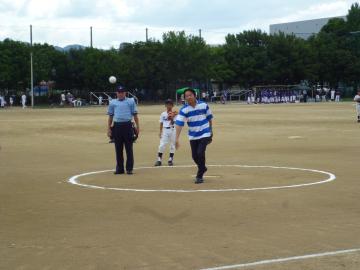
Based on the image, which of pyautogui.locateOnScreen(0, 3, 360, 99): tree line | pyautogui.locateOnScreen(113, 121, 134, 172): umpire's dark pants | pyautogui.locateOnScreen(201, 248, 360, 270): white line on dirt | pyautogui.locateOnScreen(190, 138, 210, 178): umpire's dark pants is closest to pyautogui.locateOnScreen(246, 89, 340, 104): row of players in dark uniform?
pyautogui.locateOnScreen(0, 3, 360, 99): tree line

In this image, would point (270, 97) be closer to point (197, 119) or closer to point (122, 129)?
point (122, 129)

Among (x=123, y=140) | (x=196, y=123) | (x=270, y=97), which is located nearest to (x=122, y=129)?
(x=123, y=140)

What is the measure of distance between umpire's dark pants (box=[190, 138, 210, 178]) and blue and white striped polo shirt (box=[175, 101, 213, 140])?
9 cm

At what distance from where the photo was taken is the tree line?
252ft

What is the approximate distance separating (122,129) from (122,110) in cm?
44

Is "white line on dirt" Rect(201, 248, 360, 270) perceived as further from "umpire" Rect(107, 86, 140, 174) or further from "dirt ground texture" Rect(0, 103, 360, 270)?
"umpire" Rect(107, 86, 140, 174)

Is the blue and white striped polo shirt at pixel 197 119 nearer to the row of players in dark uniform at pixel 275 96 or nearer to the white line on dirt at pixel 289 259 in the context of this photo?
the white line on dirt at pixel 289 259

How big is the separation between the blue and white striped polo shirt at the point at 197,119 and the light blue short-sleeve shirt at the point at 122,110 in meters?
1.76

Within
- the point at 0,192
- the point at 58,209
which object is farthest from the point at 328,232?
the point at 0,192

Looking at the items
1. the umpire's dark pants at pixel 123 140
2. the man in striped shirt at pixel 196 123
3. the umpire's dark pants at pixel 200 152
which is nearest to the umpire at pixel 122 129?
the umpire's dark pants at pixel 123 140

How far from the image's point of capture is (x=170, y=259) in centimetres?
682

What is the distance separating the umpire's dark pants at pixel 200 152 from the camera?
495 inches

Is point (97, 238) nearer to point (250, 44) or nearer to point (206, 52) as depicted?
point (206, 52)

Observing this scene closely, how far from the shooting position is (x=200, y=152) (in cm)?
1262
